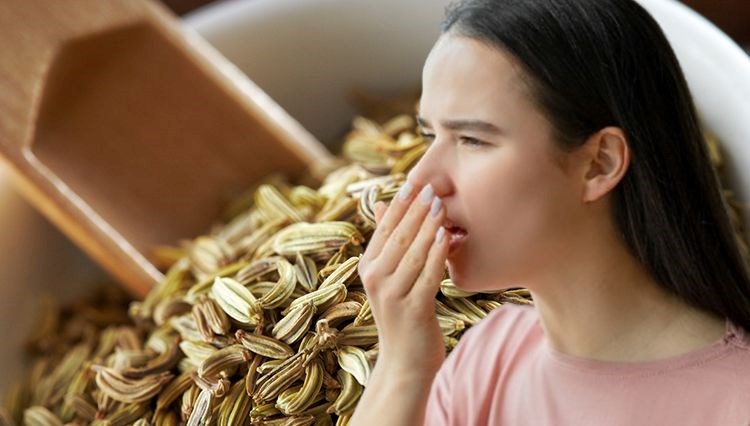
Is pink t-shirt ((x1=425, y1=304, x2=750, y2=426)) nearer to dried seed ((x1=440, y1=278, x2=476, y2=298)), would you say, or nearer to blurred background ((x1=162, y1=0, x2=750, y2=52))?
dried seed ((x1=440, y1=278, x2=476, y2=298))

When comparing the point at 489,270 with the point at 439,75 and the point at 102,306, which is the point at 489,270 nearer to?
the point at 439,75

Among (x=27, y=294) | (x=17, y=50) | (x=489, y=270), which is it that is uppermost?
(x=17, y=50)

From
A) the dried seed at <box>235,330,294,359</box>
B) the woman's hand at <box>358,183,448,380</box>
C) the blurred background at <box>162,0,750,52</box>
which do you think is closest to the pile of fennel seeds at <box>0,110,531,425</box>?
the dried seed at <box>235,330,294,359</box>

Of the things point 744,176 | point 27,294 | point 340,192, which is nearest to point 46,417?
point 27,294

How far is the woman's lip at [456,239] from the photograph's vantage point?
0.71m

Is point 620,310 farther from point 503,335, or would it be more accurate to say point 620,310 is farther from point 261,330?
point 261,330

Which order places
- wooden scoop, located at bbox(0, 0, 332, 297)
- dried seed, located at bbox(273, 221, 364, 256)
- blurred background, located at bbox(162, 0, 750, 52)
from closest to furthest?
dried seed, located at bbox(273, 221, 364, 256) < wooden scoop, located at bbox(0, 0, 332, 297) < blurred background, located at bbox(162, 0, 750, 52)

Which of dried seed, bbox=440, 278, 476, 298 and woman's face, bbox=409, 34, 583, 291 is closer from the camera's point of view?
woman's face, bbox=409, 34, 583, 291

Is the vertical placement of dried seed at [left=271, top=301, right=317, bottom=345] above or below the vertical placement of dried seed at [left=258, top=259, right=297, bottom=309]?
below

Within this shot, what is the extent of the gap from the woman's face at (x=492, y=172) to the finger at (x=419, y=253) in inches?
0.7

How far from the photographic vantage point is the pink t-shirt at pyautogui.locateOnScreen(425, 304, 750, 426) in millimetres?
703

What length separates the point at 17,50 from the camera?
1276 mm

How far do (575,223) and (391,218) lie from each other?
0.12m

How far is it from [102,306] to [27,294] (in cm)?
10
